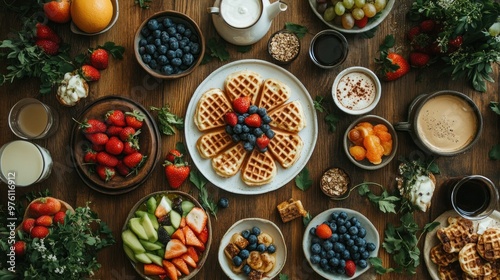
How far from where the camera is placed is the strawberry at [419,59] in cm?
268

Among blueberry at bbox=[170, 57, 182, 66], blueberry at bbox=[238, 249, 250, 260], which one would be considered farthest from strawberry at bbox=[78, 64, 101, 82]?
blueberry at bbox=[238, 249, 250, 260]

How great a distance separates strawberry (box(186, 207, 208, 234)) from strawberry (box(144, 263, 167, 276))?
0.83ft

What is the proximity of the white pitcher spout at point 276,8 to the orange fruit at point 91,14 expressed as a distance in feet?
2.71

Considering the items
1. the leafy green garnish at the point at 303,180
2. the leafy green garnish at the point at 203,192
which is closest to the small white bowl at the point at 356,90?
the leafy green garnish at the point at 303,180

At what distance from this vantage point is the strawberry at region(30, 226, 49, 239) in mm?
2414

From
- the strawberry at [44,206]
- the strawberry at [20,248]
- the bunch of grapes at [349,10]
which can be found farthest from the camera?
the bunch of grapes at [349,10]

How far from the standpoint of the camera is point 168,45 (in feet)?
8.41

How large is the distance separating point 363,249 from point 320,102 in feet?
2.64

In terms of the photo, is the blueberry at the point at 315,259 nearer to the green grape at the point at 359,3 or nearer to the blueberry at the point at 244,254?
the blueberry at the point at 244,254

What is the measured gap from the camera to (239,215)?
2.70 m

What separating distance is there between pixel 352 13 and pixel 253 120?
767 millimetres

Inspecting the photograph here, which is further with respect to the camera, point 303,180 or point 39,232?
point 303,180

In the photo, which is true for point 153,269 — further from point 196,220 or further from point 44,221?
point 44,221

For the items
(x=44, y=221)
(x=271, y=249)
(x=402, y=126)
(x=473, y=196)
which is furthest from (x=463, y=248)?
(x=44, y=221)
